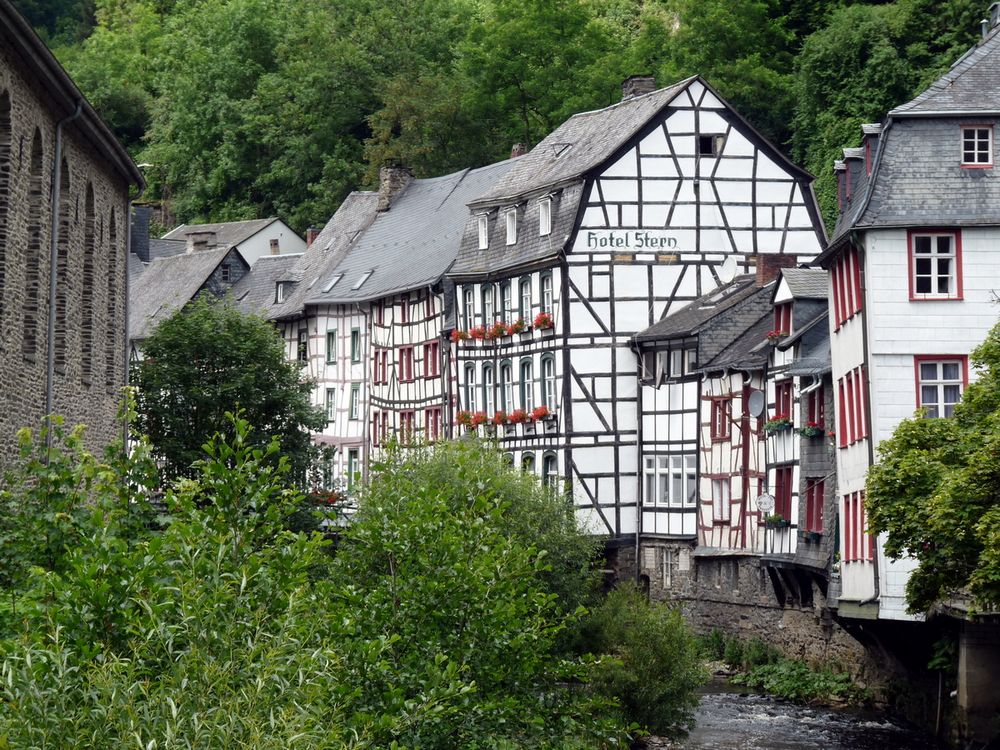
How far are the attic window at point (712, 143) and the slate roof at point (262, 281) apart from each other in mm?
24060

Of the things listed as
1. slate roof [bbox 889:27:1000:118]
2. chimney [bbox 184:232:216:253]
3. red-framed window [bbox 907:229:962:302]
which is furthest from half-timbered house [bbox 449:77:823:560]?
chimney [bbox 184:232:216:253]

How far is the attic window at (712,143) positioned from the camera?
50.8 meters

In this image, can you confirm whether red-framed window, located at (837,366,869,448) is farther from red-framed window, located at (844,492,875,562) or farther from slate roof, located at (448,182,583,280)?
slate roof, located at (448,182,583,280)

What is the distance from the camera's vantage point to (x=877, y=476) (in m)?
27.2

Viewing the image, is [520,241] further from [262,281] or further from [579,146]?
[262,281]

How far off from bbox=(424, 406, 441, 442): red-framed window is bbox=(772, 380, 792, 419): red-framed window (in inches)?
665

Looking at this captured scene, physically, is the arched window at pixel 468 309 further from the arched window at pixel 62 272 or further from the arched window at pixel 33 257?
the arched window at pixel 33 257

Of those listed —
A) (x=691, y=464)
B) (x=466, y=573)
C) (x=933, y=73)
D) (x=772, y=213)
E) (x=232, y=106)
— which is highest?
(x=232, y=106)

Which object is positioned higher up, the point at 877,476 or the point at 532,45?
the point at 532,45

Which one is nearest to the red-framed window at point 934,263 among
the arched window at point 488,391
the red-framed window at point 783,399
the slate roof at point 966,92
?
the slate roof at point 966,92

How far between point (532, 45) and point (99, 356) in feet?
132

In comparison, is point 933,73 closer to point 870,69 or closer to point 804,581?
point 870,69

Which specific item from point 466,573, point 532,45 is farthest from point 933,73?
point 466,573

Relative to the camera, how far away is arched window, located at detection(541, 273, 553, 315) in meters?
51.6
